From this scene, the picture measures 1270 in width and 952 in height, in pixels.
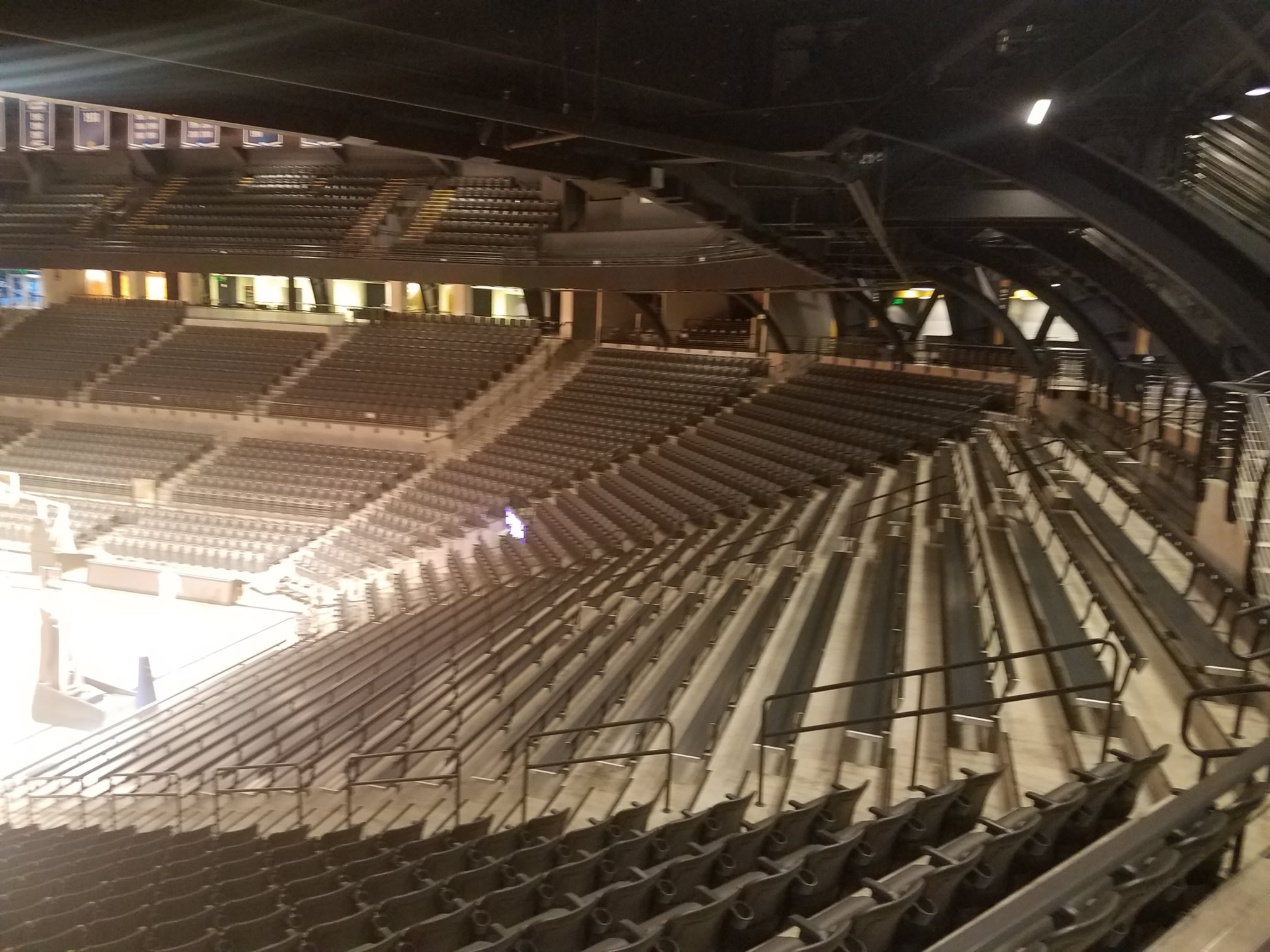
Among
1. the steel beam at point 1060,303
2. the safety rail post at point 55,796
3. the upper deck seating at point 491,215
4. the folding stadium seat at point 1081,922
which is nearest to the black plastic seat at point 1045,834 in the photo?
the folding stadium seat at point 1081,922

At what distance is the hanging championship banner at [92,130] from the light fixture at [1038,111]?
1020 inches

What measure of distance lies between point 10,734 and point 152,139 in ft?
59.7

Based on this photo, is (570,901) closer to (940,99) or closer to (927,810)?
(927,810)

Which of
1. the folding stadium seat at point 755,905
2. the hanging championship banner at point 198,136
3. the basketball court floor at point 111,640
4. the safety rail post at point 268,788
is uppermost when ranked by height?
the hanging championship banner at point 198,136

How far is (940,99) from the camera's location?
456 cm

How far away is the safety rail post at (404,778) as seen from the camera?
5469 millimetres

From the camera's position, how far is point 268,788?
688 cm

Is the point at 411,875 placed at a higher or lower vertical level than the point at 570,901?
lower

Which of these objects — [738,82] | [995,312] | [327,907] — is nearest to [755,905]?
[327,907]

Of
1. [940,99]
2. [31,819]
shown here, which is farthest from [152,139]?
[940,99]

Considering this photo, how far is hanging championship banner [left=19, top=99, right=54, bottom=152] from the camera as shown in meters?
23.1

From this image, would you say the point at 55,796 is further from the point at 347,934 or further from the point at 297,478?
the point at 297,478

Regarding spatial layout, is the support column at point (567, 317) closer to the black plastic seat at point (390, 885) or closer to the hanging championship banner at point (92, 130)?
the hanging championship banner at point (92, 130)

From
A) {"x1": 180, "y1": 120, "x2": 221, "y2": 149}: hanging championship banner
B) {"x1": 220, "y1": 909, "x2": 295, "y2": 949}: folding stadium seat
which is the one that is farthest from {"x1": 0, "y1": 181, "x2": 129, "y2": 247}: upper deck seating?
{"x1": 220, "y1": 909, "x2": 295, "y2": 949}: folding stadium seat
